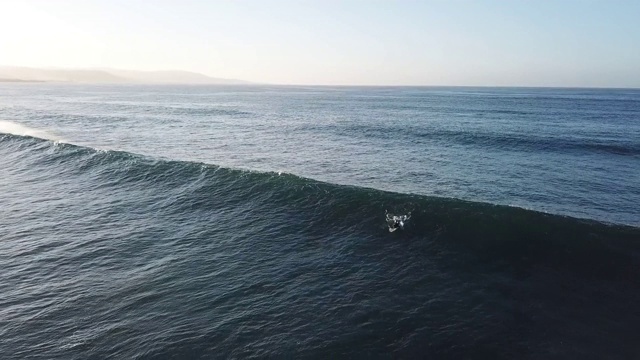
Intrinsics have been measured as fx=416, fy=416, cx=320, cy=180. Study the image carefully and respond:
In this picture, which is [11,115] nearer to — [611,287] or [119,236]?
[119,236]

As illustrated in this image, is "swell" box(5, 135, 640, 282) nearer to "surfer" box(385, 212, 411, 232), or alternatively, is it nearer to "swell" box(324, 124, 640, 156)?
"surfer" box(385, 212, 411, 232)

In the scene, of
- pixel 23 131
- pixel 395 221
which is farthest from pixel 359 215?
pixel 23 131

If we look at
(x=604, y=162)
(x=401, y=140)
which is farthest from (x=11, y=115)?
(x=604, y=162)

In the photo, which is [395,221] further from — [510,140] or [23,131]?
[23,131]

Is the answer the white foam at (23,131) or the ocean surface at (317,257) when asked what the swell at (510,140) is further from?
the white foam at (23,131)

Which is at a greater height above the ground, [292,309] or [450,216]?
[450,216]

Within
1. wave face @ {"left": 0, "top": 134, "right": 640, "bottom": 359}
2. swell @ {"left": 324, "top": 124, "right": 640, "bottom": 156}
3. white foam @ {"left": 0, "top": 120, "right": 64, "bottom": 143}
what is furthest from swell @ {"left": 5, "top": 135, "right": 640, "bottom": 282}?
Result: swell @ {"left": 324, "top": 124, "right": 640, "bottom": 156}

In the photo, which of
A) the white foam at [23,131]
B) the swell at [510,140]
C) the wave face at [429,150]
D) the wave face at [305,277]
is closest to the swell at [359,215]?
the wave face at [305,277]
